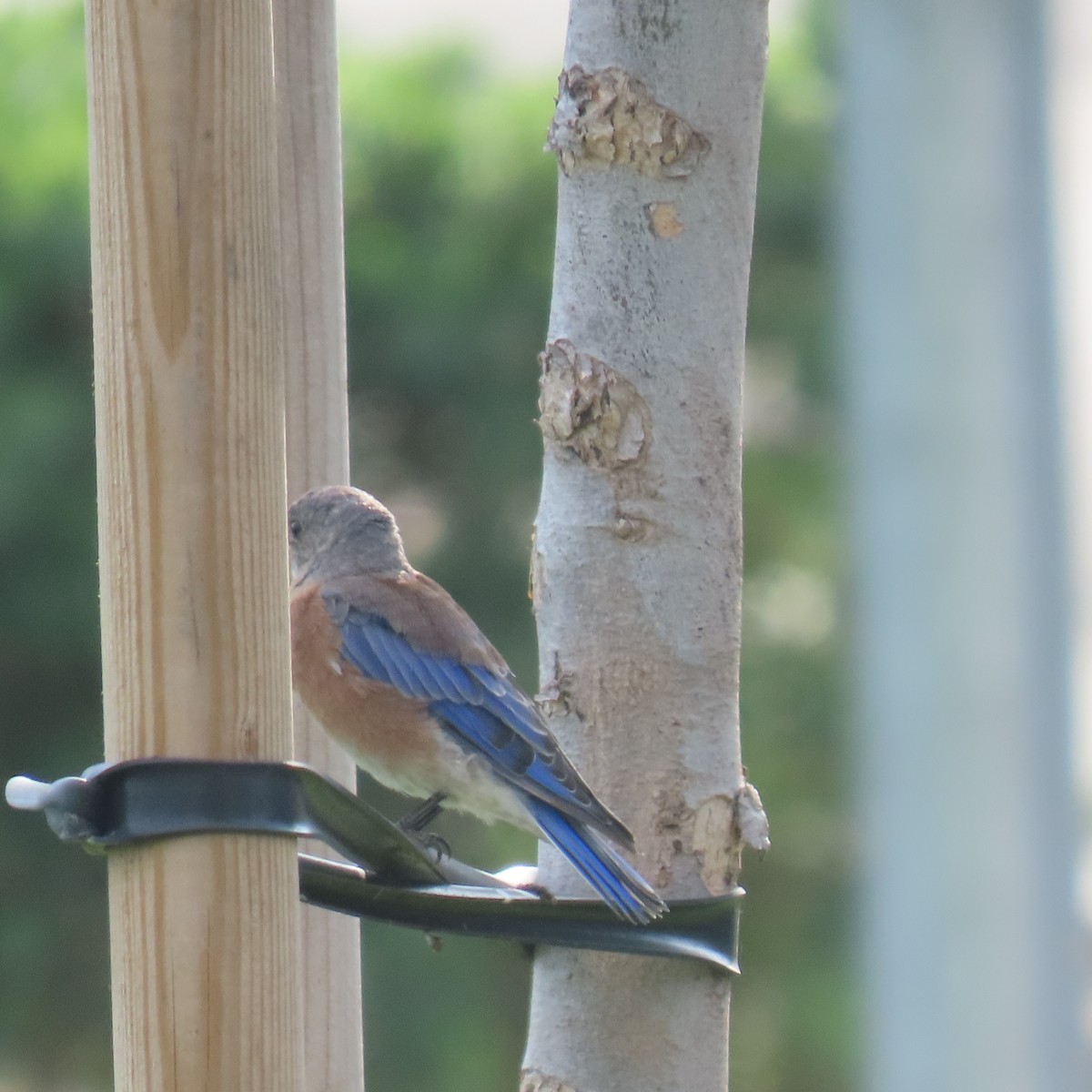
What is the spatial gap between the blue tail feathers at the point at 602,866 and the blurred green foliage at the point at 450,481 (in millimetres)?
2774

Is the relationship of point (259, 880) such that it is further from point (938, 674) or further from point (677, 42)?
point (938, 674)

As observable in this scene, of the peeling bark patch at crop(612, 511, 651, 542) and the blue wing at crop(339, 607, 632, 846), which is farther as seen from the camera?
the blue wing at crop(339, 607, 632, 846)

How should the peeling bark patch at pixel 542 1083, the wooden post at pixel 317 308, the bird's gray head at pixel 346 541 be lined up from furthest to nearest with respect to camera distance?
the bird's gray head at pixel 346 541 → the wooden post at pixel 317 308 → the peeling bark patch at pixel 542 1083

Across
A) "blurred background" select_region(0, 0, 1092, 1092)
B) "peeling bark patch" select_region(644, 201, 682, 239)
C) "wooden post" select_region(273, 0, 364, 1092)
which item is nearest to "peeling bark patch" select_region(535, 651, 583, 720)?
"wooden post" select_region(273, 0, 364, 1092)

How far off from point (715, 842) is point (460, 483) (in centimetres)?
311

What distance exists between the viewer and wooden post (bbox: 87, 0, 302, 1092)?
147cm

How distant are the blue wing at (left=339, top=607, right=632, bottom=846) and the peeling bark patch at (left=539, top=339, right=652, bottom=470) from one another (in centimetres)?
58

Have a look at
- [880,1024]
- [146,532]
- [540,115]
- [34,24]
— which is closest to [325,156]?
[146,532]

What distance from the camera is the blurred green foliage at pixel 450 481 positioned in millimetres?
4746

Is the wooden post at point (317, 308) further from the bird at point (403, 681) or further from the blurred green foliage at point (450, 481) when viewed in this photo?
the blurred green foliage at point (450, 481)

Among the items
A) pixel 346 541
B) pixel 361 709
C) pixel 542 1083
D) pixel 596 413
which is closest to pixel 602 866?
pixel 542 1083

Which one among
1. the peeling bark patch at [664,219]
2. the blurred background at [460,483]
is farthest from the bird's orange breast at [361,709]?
the blurred background at [460,483]

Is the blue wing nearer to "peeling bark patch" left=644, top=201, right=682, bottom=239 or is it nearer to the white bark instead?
the white bark

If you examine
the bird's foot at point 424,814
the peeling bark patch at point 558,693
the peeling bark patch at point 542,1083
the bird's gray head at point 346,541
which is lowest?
the peeling bark patch at point 542,1083
